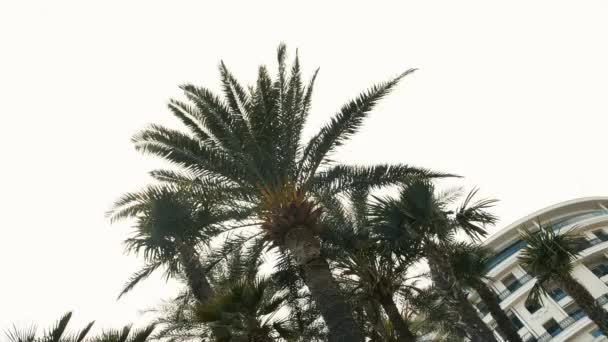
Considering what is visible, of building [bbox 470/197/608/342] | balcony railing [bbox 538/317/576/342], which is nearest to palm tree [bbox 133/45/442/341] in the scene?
building [bbox 470/197/608/342]

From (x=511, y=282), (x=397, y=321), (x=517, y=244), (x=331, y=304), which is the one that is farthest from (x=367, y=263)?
(x=517, y=244)

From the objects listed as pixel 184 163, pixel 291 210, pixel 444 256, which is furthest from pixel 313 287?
pixel 184 163

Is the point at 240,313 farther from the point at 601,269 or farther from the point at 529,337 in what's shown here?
the point at 601,269

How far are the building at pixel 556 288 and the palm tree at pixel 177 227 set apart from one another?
3281cm

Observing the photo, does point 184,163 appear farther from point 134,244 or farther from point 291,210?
point 291,210

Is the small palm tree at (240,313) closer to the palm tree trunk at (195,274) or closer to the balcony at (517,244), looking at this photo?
the palm tree trunk at (195,274)

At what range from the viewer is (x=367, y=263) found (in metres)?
12.5

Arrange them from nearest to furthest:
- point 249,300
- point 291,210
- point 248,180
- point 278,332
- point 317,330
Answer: point 249,300, point 278,332, point 291,210, point 248,180, point 317,330

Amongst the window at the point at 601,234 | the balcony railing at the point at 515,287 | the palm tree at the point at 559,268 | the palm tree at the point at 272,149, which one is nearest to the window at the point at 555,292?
the balcony railing at the point at 515,287

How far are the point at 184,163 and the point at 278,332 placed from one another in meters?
5.29

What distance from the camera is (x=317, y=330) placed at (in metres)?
12.6

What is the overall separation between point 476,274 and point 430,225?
5.59m

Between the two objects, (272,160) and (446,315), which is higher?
(272,160)

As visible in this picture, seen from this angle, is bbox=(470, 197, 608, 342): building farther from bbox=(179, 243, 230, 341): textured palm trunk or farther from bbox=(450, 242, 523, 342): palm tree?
bbox=(179, 243, 230, 341): textured palm trunk
